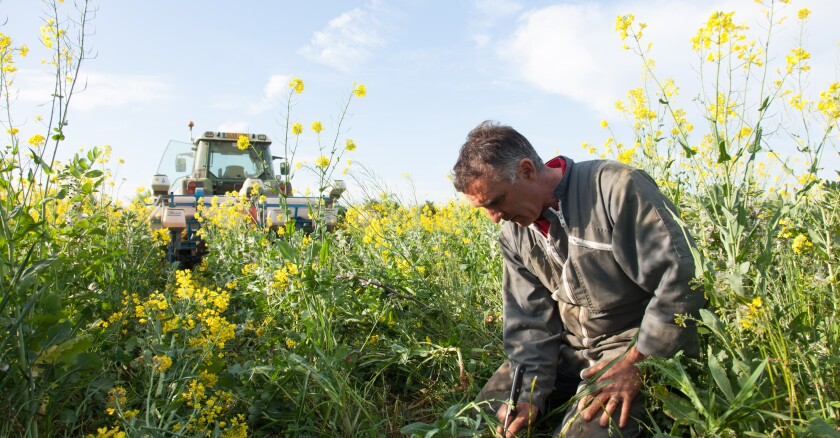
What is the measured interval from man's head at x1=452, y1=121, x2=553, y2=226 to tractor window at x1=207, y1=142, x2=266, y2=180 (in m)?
8.69

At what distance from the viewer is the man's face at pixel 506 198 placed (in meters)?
2.24

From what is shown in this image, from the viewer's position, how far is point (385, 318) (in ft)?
9.82

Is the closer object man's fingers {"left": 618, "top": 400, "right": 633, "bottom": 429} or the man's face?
man's fingers {"left": 618, "top": 400, "right": 633, "bottom": 429}

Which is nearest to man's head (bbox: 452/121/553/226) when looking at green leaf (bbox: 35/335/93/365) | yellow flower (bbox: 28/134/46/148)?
green leaf (bbox: 35/335/93/365)

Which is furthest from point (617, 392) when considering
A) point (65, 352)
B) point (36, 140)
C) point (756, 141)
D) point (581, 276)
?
point (36, 140)

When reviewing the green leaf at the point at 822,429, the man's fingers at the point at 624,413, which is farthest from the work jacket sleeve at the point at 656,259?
the green leaf at the point at 822,429

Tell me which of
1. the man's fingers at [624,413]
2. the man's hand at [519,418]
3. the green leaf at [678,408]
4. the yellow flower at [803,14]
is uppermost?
the yellow flower at [803,14]

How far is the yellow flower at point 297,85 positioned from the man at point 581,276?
1225 millimetres

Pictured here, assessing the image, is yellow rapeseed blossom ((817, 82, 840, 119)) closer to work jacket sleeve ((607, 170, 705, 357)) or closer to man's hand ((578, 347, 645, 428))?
work jacket sleeve ((607, 170, 705, 357))

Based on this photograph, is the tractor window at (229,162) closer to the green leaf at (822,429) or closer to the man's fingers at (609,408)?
the man's fingers at (609,408)

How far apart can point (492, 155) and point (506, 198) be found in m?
0.17

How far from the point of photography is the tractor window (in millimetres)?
10516

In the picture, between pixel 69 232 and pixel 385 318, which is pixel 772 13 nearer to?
pixel 385 318

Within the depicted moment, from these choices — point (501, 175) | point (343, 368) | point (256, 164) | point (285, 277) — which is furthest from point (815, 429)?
point (256, 164)
